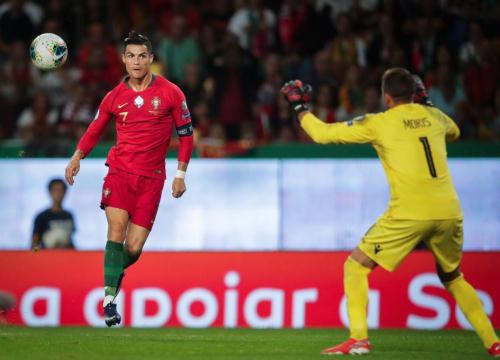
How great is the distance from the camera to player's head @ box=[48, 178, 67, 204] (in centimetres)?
1479

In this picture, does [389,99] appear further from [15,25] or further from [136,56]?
[15,25]

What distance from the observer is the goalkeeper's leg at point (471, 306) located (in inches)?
340

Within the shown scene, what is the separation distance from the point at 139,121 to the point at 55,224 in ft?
16.4

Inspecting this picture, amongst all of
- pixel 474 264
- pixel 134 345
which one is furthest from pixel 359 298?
pixel 474 264

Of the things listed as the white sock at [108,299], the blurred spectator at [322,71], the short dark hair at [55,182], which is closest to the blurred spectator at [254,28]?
the blurred spectator at [322,71]

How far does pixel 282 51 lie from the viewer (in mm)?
16969

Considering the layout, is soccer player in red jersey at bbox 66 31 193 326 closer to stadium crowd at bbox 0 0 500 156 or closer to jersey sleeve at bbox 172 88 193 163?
jersey sleeve at bbox 172 88 193 163

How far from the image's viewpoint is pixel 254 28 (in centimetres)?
1705

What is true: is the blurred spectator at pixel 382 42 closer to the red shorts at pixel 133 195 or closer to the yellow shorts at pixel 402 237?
the red shorts at pixel 133 195

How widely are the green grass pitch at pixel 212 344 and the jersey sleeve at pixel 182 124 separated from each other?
5.31 ft

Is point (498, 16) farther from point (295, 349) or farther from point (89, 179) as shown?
point (295, 349)

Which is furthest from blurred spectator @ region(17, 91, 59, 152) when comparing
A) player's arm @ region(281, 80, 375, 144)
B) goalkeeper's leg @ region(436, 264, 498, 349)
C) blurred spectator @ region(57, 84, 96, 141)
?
goalkeeper's leg @ region(436, 264, 498, 349)

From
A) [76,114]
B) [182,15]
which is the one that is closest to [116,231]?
[76,114]

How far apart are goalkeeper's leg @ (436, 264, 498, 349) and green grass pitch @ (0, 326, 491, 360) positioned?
0.72 feet
